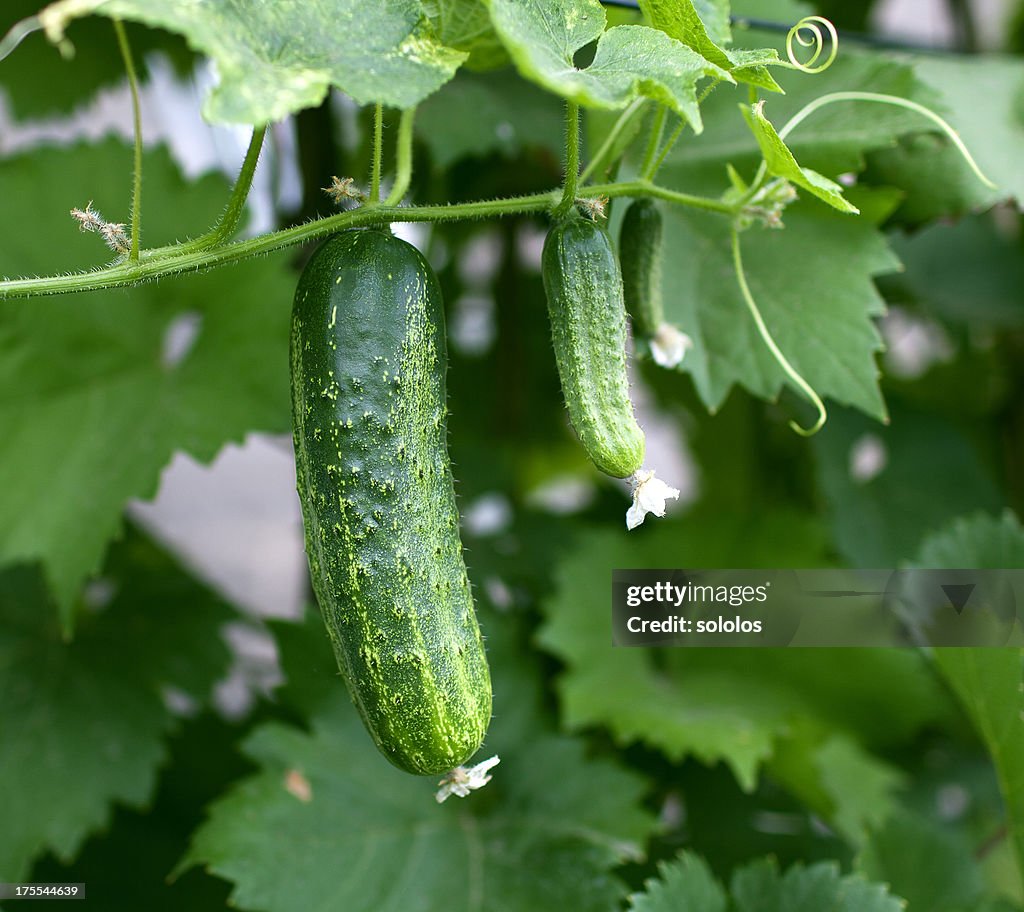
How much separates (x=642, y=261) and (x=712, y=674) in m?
0.61

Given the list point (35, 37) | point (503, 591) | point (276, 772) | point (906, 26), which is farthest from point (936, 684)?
point (906, 26)

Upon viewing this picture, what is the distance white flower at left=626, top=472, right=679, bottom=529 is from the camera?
486 millimetres

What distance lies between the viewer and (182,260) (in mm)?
502

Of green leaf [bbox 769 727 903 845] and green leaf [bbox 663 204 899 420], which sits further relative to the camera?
green leaf [bbox 769 727 903 845]

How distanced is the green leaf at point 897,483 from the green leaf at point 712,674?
0.06m

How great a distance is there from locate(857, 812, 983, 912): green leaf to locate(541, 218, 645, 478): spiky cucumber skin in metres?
0.56

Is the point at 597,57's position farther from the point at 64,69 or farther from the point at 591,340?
the point at 64,69

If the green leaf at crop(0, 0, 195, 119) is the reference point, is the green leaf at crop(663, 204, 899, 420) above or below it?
below

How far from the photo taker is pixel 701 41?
1.70 ft

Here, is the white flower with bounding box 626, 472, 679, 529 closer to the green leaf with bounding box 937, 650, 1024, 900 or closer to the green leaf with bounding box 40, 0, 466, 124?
the green leaf with bounding box 40, 0, 466, 124

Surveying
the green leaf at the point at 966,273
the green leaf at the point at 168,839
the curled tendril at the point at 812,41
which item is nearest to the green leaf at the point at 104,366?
the green leaf at the point at 168,839

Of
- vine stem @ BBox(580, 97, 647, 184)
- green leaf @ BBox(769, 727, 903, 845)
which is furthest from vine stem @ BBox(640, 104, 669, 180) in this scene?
green leaf @ BBox(769, 727, 903, 845)

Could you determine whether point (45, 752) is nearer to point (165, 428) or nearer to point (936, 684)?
point (165, 428)

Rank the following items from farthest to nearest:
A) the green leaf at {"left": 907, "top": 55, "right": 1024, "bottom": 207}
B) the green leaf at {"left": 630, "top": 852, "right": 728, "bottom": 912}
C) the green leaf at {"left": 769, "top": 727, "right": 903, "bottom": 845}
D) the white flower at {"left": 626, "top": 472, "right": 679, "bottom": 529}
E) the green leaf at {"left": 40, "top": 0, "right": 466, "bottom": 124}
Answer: the green leaf at {"left": 769, "top": 727, "right": 903, "bottom": 845} → the green leaf at {"left": 907, "top": 55, "right": 1024, "bottom": 207} → the green leaf at {"left": 630, "top": 852, "right": 728, "bottom": 912} → the white flower at {"left": 626, "top": 472, "right": 679, "bottom": 529} → the green leaf at {"left": 40, "top": 0, "right": 466, "bottom": 124}
